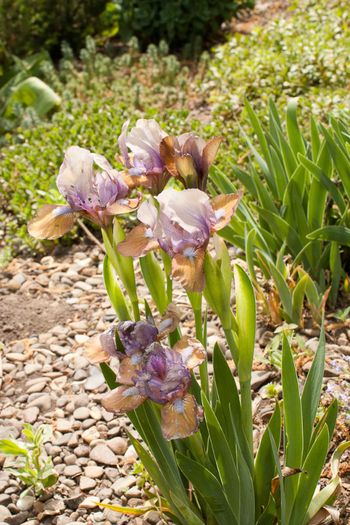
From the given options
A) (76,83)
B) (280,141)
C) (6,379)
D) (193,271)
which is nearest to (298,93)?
(76,83)

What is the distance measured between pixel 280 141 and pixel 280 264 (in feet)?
1.74

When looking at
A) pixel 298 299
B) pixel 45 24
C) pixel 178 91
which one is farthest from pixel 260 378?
pixel 45 24

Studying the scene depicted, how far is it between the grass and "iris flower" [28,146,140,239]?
2.18 m

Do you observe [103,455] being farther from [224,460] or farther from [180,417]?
[180,417]

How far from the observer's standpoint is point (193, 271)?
54.4 inches

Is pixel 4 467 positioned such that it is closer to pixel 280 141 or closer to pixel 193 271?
pixel 193 271

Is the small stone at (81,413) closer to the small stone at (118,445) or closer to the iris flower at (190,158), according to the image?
the small stone at (118,445)

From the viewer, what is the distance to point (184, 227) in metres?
1.35

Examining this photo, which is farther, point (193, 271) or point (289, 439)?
point (289, 439)

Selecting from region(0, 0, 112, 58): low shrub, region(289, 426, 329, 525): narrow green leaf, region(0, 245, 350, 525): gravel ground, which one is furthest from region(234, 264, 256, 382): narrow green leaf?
region(0, 0, 112, 58): low shrub

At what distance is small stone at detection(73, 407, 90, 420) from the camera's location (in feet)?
8.29

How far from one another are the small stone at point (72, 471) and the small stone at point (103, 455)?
0.06 meters

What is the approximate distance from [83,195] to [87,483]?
1105 millimetres

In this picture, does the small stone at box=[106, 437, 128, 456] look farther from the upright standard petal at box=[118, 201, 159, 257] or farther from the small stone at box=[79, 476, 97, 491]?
the upright standard petal at box=[118, 201, 159, 257]
